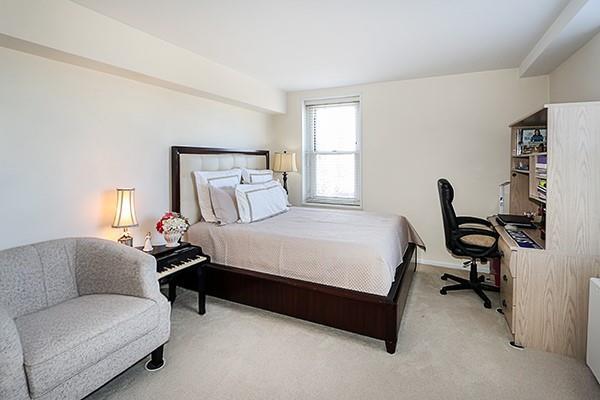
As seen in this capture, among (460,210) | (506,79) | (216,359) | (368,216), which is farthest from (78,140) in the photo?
(506,79)

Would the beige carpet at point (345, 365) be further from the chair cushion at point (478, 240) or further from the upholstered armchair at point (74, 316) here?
the chair cushion at point (478, 240)

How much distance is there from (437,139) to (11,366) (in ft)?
14.2

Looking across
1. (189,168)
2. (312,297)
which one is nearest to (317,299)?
(312,297)

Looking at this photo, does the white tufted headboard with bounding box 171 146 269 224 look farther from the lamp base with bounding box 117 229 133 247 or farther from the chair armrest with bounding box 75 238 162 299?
the chair armrest with bounding box 75 238 162 299

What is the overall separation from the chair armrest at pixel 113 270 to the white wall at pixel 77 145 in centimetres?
43

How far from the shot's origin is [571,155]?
2.14m

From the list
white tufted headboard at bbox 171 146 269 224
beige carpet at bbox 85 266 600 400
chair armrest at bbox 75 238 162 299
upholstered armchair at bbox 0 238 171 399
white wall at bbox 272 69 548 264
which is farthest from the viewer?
white wall at bbox 272 69 548 264

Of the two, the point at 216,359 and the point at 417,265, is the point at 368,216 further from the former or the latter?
the point at 216,359

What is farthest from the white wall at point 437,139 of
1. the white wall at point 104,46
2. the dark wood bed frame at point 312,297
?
the white wall at point 104,46

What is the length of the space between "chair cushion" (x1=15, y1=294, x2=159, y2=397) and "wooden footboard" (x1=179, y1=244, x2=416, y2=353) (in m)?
1.00

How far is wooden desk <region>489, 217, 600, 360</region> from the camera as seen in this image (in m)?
2.21

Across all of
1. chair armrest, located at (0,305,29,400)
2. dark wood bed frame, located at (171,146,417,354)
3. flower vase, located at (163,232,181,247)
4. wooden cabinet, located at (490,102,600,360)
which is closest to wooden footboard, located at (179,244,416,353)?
dark wood bed frame, located at (171,146,417,354)

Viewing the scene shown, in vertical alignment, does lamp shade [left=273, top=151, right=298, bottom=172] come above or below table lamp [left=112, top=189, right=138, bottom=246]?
above

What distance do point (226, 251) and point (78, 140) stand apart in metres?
1.53
